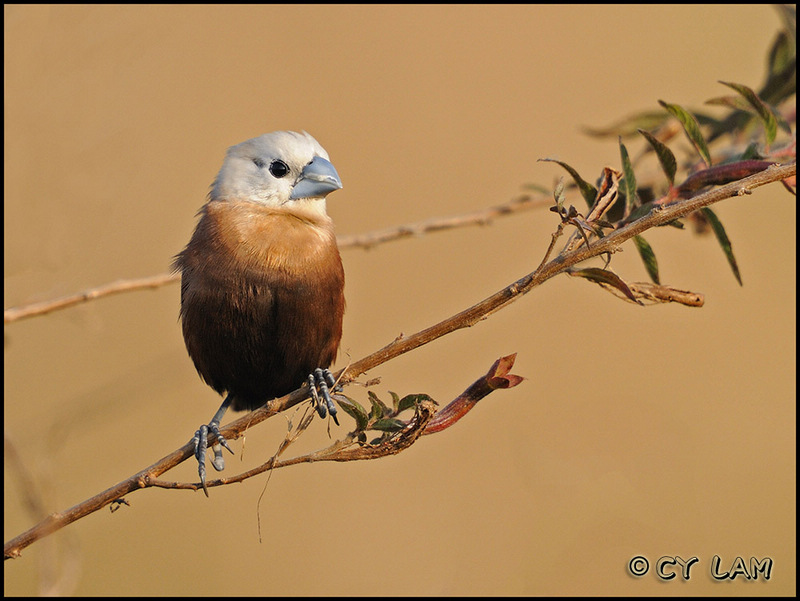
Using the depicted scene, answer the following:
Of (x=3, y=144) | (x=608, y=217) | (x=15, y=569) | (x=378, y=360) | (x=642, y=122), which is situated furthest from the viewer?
(x=15, y=569)

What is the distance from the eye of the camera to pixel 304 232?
114 inches

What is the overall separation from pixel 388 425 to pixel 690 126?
1.12 meters

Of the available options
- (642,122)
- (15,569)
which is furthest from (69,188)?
(642,122)

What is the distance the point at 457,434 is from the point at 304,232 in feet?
8.10

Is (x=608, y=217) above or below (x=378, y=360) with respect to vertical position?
above

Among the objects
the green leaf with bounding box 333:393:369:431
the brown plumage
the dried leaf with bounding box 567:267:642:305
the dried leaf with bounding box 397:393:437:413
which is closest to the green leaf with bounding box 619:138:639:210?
the dried leaf with bounding box 567:267:642:305

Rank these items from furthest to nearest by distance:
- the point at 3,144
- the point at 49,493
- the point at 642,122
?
the point at 3,144 → the point at 642,122 → the point at 49,493

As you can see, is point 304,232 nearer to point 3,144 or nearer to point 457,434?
point 457,434

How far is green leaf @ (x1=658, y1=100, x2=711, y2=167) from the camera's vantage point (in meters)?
2.07

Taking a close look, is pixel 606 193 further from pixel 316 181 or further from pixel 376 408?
pixel 316 181

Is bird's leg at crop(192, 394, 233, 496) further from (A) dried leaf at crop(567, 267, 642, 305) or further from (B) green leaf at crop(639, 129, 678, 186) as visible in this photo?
(B) green leaf at crop(639, 129, 678, 186)

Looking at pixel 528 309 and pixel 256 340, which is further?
pixel 528 309

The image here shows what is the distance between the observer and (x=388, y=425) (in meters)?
1.83

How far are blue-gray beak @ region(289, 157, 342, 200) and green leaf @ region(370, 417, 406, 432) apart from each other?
4.26 feet
